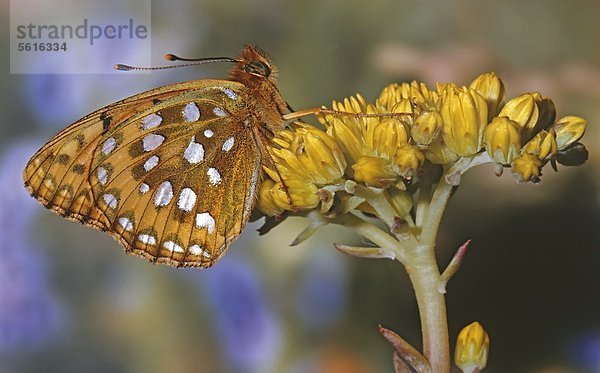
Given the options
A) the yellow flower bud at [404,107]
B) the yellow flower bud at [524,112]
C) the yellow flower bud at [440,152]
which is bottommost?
the yellow flower bud at [440,152]

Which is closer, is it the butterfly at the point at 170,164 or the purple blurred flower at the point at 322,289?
the butterfly at the point at 170,164

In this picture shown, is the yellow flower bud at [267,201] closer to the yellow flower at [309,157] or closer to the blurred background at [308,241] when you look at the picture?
the yellow flower at [309,157]

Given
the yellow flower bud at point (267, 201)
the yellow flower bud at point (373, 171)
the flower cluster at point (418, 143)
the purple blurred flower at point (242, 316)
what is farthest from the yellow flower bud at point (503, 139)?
the purple blurred flower at point (242, 316)

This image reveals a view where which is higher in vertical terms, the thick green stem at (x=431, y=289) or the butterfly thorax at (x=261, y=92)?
the butterfly thorax at (x=261, y=92)

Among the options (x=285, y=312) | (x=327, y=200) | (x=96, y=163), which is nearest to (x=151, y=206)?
(x=96, y=163)

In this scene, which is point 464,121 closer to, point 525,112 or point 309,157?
point 525,112

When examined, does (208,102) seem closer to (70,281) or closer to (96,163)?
(96,163)
